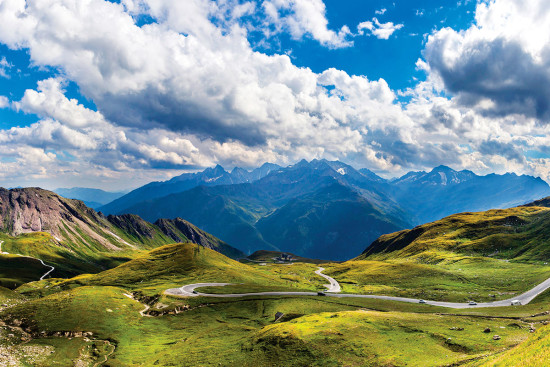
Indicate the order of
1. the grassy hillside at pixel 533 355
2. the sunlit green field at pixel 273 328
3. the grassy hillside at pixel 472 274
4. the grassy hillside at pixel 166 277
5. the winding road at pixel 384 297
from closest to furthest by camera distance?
the grassy hillside at pixel 533 355
the sunlit green field at pixel 273 328
the winding road at pixel 384 297
the grassy hillside at pixel 472 274
the grassy hillside at pixel 166 277

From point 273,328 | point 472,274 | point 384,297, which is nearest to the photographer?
point 273,328

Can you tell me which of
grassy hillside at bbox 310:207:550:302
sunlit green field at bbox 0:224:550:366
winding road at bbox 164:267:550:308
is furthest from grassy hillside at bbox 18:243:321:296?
grassy hillside at bbox 310:207:550:302

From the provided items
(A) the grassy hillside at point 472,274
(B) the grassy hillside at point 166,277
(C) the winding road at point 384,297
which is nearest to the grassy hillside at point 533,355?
(C) the winding road at point 384,297

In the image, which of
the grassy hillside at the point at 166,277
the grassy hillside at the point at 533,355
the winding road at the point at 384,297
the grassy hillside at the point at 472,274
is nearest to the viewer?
the grassy hillside at the point at 533,355

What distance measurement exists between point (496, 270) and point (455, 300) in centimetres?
5565

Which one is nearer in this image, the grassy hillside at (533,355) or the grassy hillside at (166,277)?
the grassy hillside at (533,355)

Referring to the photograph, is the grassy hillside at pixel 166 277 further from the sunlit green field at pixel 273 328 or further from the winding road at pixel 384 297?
the sunlit green field at pixel 273 328

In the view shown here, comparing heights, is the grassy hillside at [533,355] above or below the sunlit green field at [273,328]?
above

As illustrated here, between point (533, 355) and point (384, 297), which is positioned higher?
point (533, 355)

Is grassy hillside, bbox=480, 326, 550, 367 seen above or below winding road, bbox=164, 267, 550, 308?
above

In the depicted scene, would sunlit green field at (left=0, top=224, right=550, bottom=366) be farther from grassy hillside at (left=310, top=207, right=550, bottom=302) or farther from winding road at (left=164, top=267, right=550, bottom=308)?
winding road at (left=164, top=267, right=550, bottom=308)

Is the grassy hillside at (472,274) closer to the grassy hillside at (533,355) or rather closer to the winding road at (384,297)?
the winding road at (384,297)

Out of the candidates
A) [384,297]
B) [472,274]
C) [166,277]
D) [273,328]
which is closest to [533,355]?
[273,328]

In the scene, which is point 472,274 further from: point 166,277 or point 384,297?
point 166,277
